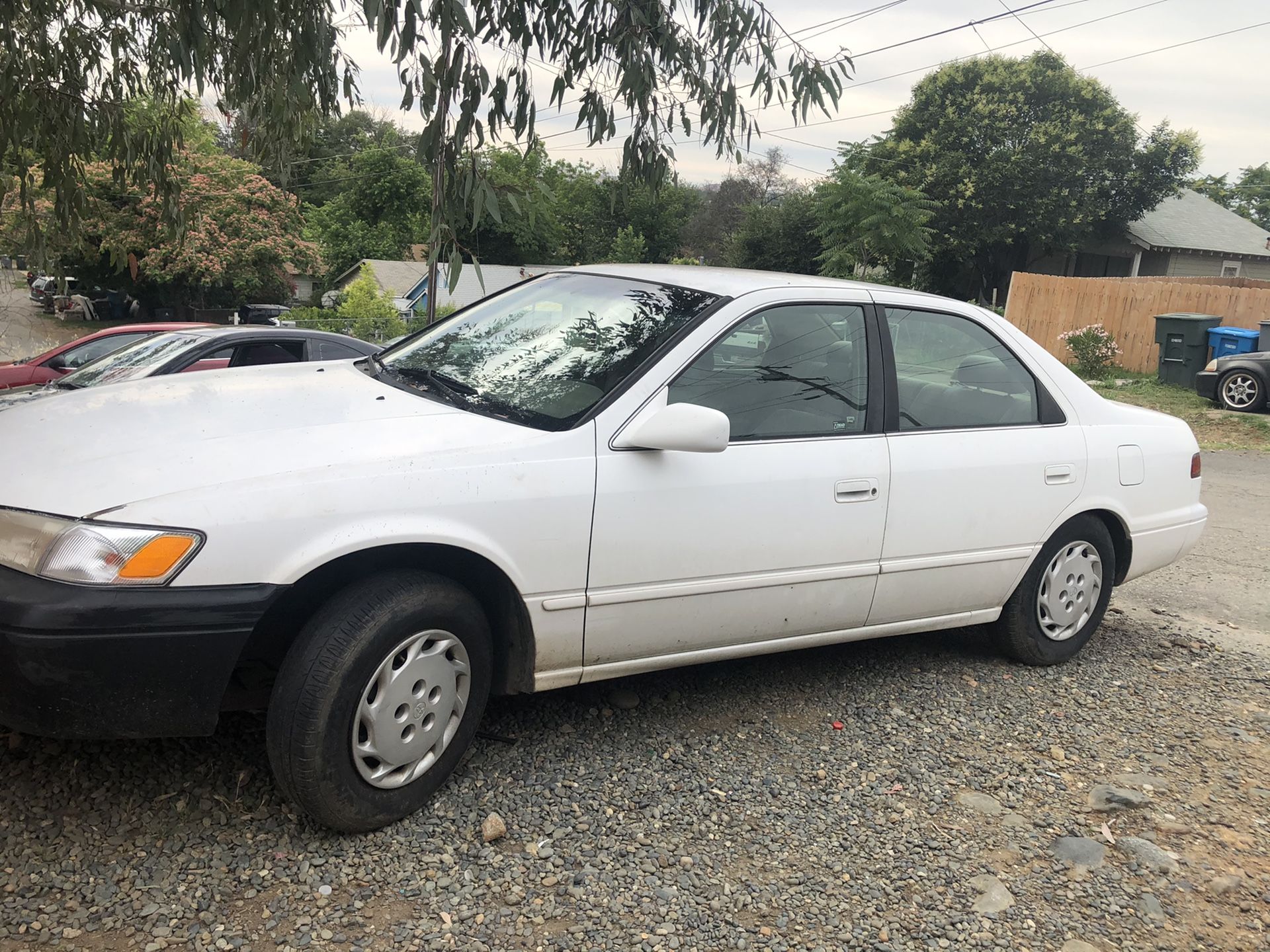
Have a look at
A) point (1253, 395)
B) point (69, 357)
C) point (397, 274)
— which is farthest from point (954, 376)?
point (397, 274)

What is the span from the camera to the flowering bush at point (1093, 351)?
19906 mm

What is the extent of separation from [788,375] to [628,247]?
185 ft

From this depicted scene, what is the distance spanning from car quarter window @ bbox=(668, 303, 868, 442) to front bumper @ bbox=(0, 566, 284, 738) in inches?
62.3

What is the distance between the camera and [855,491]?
372 cm

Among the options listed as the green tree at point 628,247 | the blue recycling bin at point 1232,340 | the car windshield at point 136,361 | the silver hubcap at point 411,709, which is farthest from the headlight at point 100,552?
the green tree at point 628,247

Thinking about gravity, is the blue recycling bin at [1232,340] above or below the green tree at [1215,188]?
below

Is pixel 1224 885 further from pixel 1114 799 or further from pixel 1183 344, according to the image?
pixel 1183 344

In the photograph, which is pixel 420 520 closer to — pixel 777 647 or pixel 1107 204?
pixel 777 647

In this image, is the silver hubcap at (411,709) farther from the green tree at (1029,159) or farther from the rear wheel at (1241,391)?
the green tree at (1029,159)

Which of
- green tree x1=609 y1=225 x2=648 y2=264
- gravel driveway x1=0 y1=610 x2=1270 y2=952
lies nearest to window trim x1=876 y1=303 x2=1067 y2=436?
gravel driveway x1=0 y1=610 x2=1270 y2=952

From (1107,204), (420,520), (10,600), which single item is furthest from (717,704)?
(1107,204)

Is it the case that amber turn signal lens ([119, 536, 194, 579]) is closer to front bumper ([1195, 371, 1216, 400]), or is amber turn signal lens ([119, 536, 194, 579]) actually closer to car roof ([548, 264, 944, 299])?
car roof ([548, 264, 944, 299])

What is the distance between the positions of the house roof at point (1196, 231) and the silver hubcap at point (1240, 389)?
21871mm

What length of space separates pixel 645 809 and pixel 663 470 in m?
1.07
